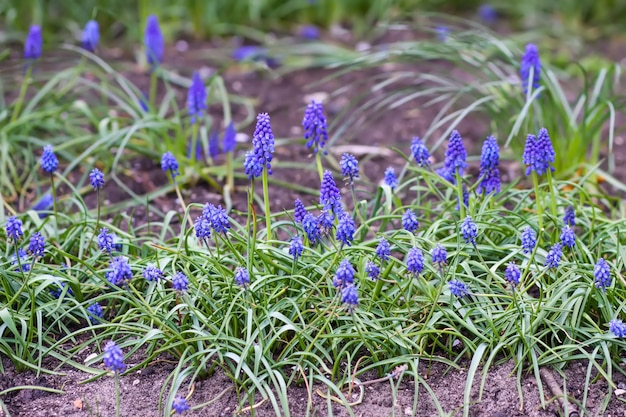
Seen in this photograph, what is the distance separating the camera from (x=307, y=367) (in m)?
3.32

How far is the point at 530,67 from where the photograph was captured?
4.48m

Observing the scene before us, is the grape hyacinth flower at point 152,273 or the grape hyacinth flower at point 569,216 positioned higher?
the grape hyacinth flower at point 569,216

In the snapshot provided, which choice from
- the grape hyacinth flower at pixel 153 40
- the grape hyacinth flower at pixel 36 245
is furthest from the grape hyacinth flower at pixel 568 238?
the grape hyacinth flower at pixel 153 40

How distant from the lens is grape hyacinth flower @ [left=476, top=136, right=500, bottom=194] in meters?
3.71

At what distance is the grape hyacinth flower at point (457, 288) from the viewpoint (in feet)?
10.8

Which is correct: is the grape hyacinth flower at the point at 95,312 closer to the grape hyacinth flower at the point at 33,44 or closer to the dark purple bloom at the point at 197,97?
the dark purple bloom at the point at 197,97

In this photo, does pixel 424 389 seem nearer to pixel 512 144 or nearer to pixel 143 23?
pixel 512 144

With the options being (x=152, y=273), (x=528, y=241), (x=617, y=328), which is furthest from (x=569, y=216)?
(x=152, y=273)

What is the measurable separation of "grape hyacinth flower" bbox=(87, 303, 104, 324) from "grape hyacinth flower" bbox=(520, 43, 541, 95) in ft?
8.18

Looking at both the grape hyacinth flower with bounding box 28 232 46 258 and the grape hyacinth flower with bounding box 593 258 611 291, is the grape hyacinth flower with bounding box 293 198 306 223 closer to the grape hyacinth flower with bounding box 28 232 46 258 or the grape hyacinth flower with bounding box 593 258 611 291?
the grape hyacinth flower with bounding box 28 232 46 258

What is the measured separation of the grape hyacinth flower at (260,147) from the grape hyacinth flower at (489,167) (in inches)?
40.3

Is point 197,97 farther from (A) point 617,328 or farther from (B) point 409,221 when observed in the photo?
(A) point 617,328

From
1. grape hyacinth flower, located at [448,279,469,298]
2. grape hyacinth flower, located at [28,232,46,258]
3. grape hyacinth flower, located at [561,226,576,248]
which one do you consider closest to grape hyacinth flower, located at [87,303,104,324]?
grape hyacinth flower, located at [28,232,46,258]

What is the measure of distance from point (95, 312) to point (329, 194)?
1152 mm
